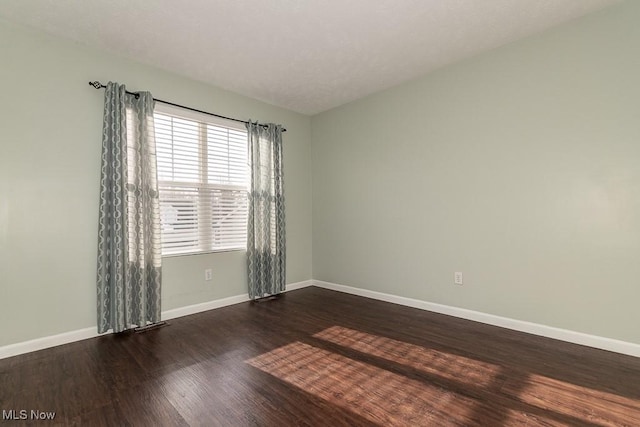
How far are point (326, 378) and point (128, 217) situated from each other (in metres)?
2.31

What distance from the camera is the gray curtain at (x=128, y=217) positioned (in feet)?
9.11

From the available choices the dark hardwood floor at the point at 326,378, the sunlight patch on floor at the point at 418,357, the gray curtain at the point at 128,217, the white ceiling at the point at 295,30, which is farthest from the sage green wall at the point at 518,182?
the gray curtain at the point at 128,217

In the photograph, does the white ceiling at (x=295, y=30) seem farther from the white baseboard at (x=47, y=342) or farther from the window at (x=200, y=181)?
the white baseboard at (x=47, y=342)

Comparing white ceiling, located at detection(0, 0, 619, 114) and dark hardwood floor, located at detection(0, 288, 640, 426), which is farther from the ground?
white ceiling, located at detection(0, 0, 619, 114)

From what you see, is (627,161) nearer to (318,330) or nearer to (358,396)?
(358,396)

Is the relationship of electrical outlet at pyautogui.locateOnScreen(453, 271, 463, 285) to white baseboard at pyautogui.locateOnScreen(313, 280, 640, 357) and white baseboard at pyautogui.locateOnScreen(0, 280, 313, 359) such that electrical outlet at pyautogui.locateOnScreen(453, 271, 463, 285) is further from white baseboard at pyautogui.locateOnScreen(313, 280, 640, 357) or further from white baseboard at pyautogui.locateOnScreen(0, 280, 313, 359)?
white baseboard at pyautogui.locateOnScreen(0, 280, 313, 359)

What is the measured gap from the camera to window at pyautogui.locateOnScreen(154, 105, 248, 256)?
3287 millimetres

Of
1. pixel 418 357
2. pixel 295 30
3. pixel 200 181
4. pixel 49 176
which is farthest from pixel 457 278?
pixel 49 176

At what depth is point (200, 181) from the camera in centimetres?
354

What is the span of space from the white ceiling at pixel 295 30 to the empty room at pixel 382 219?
2 cm

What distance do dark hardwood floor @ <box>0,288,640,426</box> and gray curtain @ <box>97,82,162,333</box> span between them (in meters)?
0.29

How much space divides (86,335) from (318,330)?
2089 mm

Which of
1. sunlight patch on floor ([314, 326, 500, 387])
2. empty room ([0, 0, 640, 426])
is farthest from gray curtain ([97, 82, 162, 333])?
sunlight patch on floor ([314, 326, 500, 387])

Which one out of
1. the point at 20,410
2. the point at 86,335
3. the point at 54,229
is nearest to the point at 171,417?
the point at 20,410
